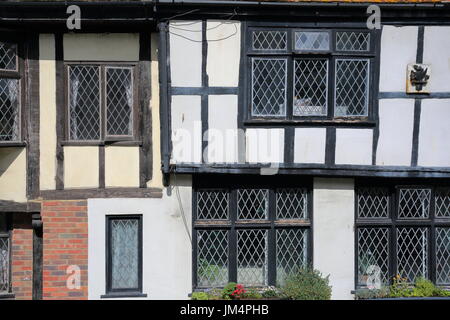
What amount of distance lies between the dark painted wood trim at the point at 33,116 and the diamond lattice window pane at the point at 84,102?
0.49 metres

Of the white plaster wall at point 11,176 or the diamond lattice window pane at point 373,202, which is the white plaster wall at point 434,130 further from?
the white plaster wall at point 11,176

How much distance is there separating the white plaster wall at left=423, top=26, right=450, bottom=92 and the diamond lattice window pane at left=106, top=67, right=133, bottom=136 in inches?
168

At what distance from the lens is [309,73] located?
32.3 feet

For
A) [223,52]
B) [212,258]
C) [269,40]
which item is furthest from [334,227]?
[223,52]

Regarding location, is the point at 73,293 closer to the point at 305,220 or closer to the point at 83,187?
the point at 83,187

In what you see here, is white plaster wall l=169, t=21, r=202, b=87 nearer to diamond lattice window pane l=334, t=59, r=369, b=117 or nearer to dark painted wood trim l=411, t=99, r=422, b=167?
diamond lattice window pane l=334, t=59, r=369, b=117

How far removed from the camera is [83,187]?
390 inches

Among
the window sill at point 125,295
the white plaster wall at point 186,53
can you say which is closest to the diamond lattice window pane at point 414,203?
the white plaster wall at point 186,53

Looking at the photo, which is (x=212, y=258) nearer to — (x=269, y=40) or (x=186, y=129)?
(x=186, y=129)

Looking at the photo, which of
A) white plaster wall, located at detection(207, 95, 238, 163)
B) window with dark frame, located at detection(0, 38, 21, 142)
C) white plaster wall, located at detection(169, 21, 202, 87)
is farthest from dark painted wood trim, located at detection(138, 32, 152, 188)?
window with dark frame, located at detection(0, 38, 21, 142)

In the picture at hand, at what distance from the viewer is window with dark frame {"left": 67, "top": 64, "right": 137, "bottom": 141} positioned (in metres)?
9.95

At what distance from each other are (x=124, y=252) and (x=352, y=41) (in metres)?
4.47

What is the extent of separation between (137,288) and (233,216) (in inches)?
68.4

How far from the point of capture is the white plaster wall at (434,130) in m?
9.83
